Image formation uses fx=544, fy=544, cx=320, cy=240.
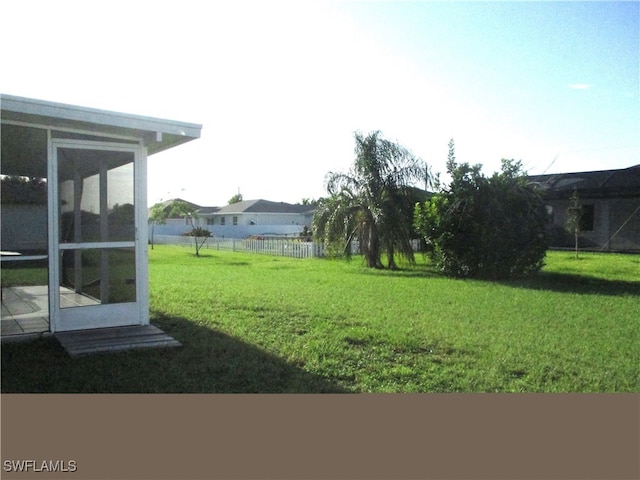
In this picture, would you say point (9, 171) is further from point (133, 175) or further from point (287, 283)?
point (287, 283)

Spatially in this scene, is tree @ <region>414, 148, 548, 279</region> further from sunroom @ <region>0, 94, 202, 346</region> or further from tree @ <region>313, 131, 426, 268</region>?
sunroom @ <region>0, 94, 202, 346</region>

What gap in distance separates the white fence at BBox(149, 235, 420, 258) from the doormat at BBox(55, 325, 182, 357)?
11.2 m

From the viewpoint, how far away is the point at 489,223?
506 inches

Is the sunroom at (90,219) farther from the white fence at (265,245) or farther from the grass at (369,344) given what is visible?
the white fence at (265,245)

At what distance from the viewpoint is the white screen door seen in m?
6.48

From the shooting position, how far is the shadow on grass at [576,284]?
10844 millimetres

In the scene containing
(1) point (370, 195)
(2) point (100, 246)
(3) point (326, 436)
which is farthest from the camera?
(1) point (370, 195)

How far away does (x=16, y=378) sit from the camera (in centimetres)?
482

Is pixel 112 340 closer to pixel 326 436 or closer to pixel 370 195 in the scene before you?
pixel 326 436

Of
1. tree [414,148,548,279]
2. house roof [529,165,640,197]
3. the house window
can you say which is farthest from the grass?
the house window

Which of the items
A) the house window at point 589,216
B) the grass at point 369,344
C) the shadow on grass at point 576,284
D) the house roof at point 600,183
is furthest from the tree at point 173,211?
the house window at point 589,216

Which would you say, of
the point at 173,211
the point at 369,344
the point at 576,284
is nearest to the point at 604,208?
the point at 576,284

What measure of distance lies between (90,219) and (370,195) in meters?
10.3

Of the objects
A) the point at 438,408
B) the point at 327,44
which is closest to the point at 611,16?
the point at 327,44
